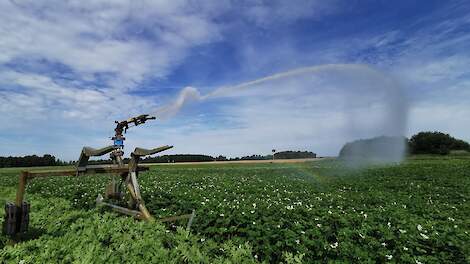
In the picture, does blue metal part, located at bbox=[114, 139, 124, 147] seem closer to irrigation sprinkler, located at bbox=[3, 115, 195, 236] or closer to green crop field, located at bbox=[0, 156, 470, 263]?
irrigation sprinkler, located at bbox=[3, 115, 195, 236]

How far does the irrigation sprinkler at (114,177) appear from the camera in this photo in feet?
23.0

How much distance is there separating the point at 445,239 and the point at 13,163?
249 ft

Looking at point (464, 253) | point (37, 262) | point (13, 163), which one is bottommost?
point (464, 253)

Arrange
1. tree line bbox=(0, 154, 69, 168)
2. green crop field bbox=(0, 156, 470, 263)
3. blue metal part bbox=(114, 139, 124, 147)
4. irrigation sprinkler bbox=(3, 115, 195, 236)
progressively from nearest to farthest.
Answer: green crop field bbox=(0, 156, 470, 263) → irrigation sprinkler bbox=(3, 115, 195, 236) → blue metal part bbox=(114, 139, 124, 147) → tree line bbox=(0, 154, 69, 168)

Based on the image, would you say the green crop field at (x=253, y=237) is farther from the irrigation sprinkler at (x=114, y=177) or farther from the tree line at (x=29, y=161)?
the tree line at (x=29, y=161)

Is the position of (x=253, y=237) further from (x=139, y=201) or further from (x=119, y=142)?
(x=119, y=142)

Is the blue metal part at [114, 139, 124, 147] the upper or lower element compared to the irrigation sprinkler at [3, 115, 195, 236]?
upper

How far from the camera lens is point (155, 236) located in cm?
668

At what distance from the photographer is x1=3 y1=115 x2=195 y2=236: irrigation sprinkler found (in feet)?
23.0

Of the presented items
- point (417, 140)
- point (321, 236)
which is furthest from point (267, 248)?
point (417, 140)

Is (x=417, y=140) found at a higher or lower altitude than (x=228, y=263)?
higher

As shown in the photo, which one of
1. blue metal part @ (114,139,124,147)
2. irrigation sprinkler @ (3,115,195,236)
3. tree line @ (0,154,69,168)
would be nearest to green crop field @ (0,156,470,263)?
irrigation sprinkler @ (3,115,195,236)

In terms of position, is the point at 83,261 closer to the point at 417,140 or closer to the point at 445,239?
the point at 445,239

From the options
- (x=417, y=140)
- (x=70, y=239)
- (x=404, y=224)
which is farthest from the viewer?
(x=417, y=140)
